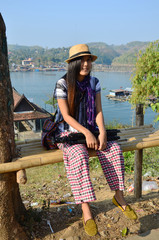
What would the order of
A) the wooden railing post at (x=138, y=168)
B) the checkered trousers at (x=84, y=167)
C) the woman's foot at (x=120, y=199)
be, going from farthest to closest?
1. the wooden railing post at (x=138, y=168)
2. the woman's foot at (x=120, y=199)
3. the checkered trousers at (x=84, y=167)

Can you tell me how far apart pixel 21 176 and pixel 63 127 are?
805 millimetres

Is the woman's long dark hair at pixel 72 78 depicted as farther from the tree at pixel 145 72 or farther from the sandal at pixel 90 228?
the tree at pixel 145 72

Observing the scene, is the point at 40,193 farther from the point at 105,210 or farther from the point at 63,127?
the point at 63,127

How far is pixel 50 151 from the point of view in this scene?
2.54m

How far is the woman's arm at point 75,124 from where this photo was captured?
2410mm

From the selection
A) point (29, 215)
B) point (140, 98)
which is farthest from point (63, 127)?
point (140, 98)

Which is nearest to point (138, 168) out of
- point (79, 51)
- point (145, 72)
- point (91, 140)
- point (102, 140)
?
point (102, 140)

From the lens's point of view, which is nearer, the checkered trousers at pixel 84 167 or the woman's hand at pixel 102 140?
the checkered trousers at pixel 84 167

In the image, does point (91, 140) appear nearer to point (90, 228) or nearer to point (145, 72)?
point (90, 228)

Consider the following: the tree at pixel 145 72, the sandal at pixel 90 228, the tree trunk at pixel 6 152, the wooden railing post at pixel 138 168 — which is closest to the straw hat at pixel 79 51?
the tree trunk at pixel 6 152

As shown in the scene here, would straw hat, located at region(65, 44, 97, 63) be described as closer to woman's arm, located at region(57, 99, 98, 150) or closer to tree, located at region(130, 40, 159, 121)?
woman's arm, located at region(57, 99, 98, 150)

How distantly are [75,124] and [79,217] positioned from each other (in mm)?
1198

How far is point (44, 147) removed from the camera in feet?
8.78

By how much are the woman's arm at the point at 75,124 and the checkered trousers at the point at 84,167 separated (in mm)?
91
